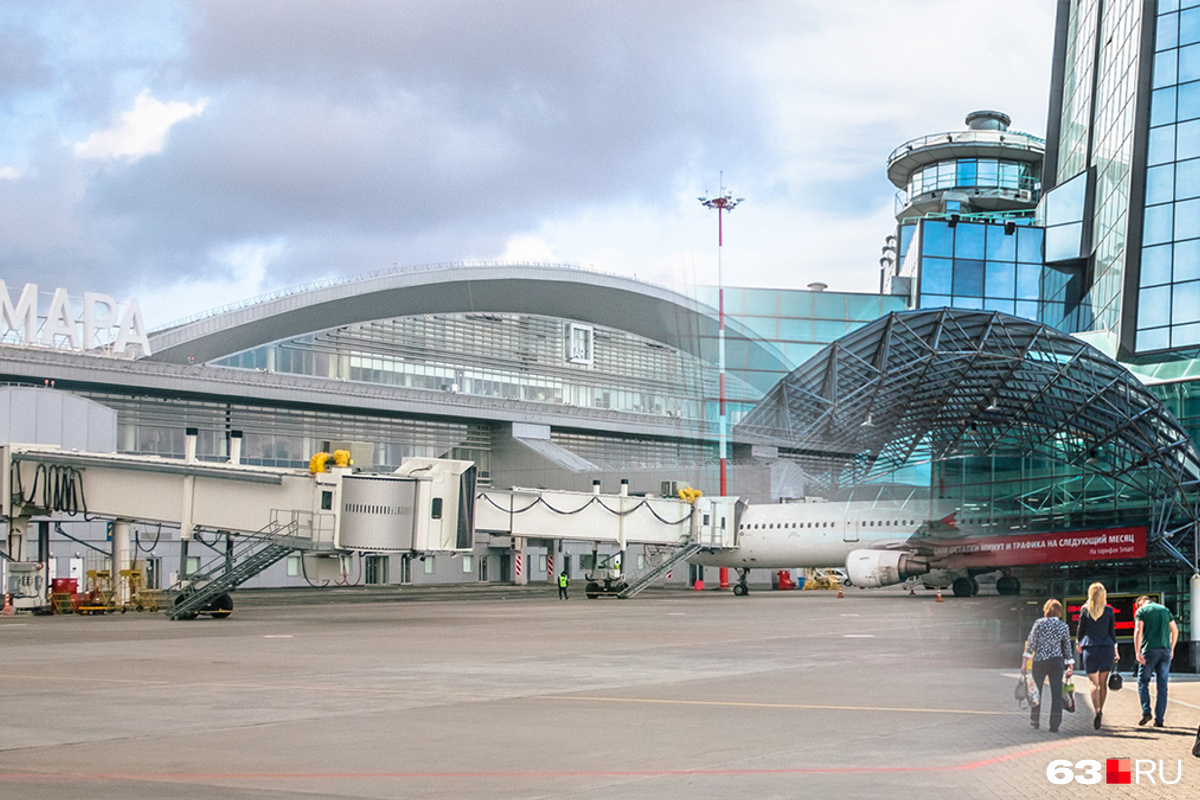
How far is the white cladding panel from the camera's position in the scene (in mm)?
39375

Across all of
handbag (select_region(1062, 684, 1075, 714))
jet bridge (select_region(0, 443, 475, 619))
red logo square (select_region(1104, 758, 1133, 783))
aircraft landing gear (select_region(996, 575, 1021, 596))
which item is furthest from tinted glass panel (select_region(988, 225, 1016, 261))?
red logo square (select_region(1104, 758, 1133, 783))

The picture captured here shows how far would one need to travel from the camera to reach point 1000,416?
221 ft

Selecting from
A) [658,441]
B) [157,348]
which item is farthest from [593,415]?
[157,348]

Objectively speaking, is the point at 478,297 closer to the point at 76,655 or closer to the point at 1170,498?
the point at 1170,498

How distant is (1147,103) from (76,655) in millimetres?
53647

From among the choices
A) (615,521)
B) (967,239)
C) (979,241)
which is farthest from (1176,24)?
(615,521)

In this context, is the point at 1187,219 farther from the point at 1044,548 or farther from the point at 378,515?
the point at 378,515

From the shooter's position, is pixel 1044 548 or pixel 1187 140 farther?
pixel 1187 140

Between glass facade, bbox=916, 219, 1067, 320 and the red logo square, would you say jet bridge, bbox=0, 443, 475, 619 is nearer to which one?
the red logo square

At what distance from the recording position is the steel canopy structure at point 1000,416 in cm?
5309

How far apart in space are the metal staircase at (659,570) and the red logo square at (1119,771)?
4942cm

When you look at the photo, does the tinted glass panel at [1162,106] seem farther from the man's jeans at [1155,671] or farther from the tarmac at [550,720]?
the man's jeans at [1155,671]

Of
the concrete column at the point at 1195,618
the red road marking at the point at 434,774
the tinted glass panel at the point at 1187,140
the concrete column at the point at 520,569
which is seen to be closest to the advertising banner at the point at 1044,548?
the concrete column at the point at 1195,618

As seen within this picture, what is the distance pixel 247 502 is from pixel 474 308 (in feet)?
192
